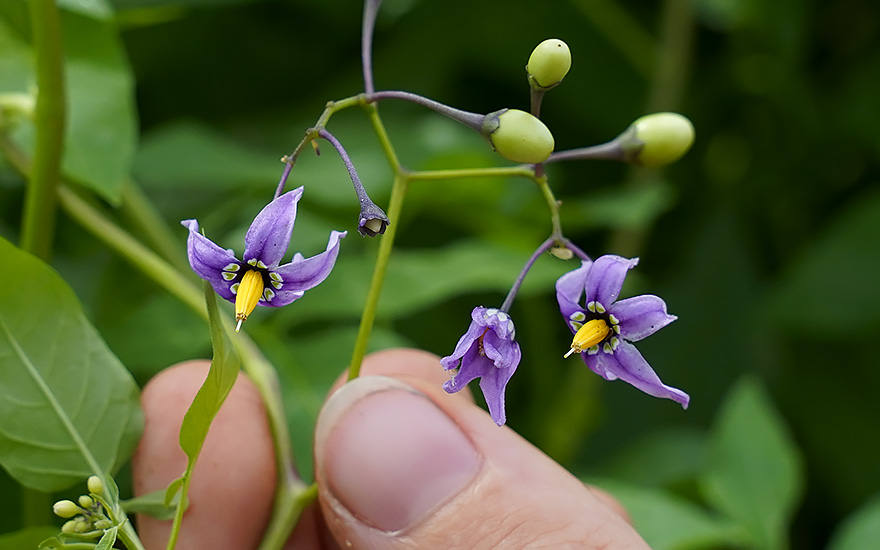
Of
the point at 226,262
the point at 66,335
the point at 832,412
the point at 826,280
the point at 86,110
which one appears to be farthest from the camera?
the point at 832,412

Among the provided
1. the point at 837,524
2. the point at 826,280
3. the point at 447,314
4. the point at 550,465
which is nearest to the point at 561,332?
the point at 447,314

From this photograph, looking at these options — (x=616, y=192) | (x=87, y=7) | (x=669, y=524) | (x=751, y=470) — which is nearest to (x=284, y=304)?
(x=87, y=7)

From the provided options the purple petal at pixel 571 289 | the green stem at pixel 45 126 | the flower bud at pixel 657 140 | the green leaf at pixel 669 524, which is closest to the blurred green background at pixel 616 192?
the green leaf at pixel 669 524

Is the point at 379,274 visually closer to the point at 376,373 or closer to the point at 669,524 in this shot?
the point at 376,373

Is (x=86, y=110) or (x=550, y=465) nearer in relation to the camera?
(x=550, y=465)

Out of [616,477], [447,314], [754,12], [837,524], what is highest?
[754,12]

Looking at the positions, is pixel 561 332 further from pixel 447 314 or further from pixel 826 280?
pixel 826 280
